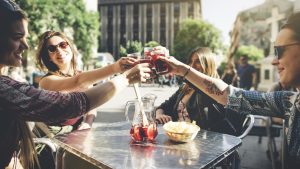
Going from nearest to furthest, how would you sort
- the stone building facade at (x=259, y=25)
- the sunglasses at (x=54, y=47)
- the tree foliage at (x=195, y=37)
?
1. the sunglasses at (x=54, y=47)
2. the stone building facade at (x=259, y=25)
3. the tree foliage at (x=195, y=37)

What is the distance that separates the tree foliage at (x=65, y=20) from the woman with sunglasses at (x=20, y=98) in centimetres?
2000

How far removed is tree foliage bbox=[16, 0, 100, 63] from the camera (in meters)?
22.3

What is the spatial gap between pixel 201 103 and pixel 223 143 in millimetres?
1289

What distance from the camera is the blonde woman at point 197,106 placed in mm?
3225

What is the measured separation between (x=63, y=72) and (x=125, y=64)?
3.45 ft

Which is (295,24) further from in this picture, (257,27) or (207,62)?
(257,27)

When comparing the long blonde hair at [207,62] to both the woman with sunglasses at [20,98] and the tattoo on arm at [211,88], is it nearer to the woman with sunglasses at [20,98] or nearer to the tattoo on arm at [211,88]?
the tattoo on arm at [211,88]

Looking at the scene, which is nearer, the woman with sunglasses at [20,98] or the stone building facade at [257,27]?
the woman with sunglasses at [20,98]

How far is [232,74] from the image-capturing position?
8.76 metres

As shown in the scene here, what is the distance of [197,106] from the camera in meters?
3.44

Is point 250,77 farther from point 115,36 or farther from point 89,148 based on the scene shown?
point 115,36

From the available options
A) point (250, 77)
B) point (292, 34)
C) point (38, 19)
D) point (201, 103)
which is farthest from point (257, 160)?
point (38, 19)

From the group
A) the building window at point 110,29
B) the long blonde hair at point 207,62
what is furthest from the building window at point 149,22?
the long blonde hair at point 207,62

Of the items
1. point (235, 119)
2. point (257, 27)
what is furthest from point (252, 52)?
point (235, 119)
